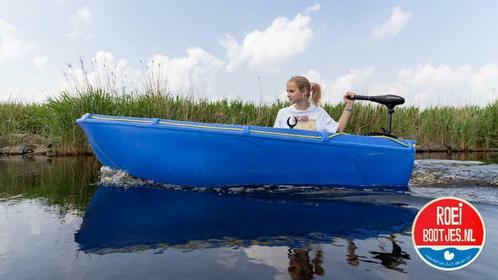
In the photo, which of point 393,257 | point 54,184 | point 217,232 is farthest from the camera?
point 54,184

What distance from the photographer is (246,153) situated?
3754 mm

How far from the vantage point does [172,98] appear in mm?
8023

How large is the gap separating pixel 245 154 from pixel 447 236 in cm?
217

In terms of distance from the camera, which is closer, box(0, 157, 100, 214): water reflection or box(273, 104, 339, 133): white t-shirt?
box(0, 157, 100, 214): water reflection

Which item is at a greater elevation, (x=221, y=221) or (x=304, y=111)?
(x=304, y=111)

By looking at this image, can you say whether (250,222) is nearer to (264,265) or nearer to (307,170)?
(264,265)

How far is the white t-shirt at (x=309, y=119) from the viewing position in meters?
4.36

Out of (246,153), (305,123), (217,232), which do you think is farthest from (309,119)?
(217,232)

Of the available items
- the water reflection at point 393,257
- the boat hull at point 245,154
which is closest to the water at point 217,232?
the water reflection at point 393,257

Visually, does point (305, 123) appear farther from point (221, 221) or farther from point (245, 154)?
point (221, 221)

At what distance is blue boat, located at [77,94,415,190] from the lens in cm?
372

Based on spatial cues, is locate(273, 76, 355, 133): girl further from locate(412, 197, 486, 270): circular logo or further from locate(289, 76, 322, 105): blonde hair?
locate(412, 197, 486, 270): circular logo

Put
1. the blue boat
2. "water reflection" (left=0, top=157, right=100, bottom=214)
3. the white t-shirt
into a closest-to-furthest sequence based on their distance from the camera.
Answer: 1. "water reflection" (left=0, top=157, right=100, bottom=214)
2. the blue boat
3. the white t-shirt

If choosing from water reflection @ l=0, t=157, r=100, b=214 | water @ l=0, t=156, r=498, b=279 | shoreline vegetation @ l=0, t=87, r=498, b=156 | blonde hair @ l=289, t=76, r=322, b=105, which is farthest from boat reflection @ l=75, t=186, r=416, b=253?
shoreline vegetation @ l=0, t=87, r=498, b=156
